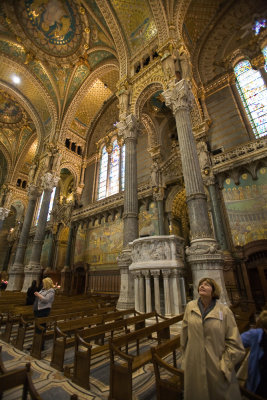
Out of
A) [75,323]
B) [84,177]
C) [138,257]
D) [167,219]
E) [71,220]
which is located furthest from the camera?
[84,177]

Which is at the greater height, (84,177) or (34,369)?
(84,177)

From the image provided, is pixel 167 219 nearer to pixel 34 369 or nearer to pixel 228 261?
pixel 228 261

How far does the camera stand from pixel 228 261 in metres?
7.73

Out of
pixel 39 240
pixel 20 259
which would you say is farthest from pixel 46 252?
pixel 39 240

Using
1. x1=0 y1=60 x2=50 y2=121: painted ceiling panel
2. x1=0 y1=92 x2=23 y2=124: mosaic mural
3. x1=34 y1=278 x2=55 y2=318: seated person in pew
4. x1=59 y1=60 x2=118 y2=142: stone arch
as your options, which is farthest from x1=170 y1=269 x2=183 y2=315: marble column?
x1=0 y1=92 x2=23 y2=124: mosaic mural


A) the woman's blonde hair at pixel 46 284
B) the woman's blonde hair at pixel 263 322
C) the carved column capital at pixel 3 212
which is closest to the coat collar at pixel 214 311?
the woman's blonde hair at pixel 263 322

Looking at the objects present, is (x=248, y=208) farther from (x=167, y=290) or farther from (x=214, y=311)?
(x=214, y=311)

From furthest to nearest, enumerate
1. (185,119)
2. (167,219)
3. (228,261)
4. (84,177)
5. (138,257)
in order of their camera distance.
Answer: (84,177) < (167,219) < (228,261) < (185,119) < (138,257)

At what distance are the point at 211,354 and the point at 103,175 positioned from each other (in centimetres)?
1542

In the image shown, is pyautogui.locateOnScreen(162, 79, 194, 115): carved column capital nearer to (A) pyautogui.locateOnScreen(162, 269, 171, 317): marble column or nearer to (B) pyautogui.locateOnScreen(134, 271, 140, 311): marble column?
(A) pyautogui.locateOnScreen(162, 269, 171, 317): marble column

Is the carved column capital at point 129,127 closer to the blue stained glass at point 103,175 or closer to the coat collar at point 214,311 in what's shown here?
the blue stained glass at point 103,175

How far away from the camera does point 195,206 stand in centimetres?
589

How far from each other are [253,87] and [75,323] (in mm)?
12594

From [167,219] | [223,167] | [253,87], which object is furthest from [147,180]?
[253,87]
